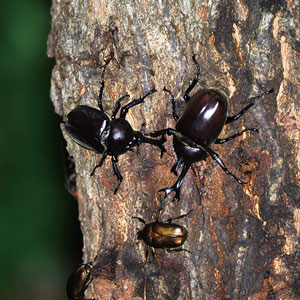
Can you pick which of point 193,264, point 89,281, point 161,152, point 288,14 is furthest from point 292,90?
point 89,281

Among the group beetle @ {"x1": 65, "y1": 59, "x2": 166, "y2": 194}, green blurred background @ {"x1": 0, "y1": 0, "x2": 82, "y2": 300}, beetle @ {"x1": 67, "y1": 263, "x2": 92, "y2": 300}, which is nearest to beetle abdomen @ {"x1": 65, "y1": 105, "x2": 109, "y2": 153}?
beetle @ {"x1": 65, "y1": 59, "x2": 166, "y2": 194}

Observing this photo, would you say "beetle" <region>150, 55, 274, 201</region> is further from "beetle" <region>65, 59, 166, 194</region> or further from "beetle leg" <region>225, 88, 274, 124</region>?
"beetle" <region>65, 59, 166, 194</region>

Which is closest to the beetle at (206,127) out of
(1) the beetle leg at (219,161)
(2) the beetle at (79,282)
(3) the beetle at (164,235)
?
(1) the beetle leg at (219,161)

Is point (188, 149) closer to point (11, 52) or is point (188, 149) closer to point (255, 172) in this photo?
point (255, 172)

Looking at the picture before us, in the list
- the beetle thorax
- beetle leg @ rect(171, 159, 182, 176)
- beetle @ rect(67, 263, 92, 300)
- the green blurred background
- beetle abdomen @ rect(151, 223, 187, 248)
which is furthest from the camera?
the green blurred background

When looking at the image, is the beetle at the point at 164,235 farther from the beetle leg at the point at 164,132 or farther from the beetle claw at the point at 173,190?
the beetle leg at the point at 164,132

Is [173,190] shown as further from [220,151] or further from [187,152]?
[220,151]
